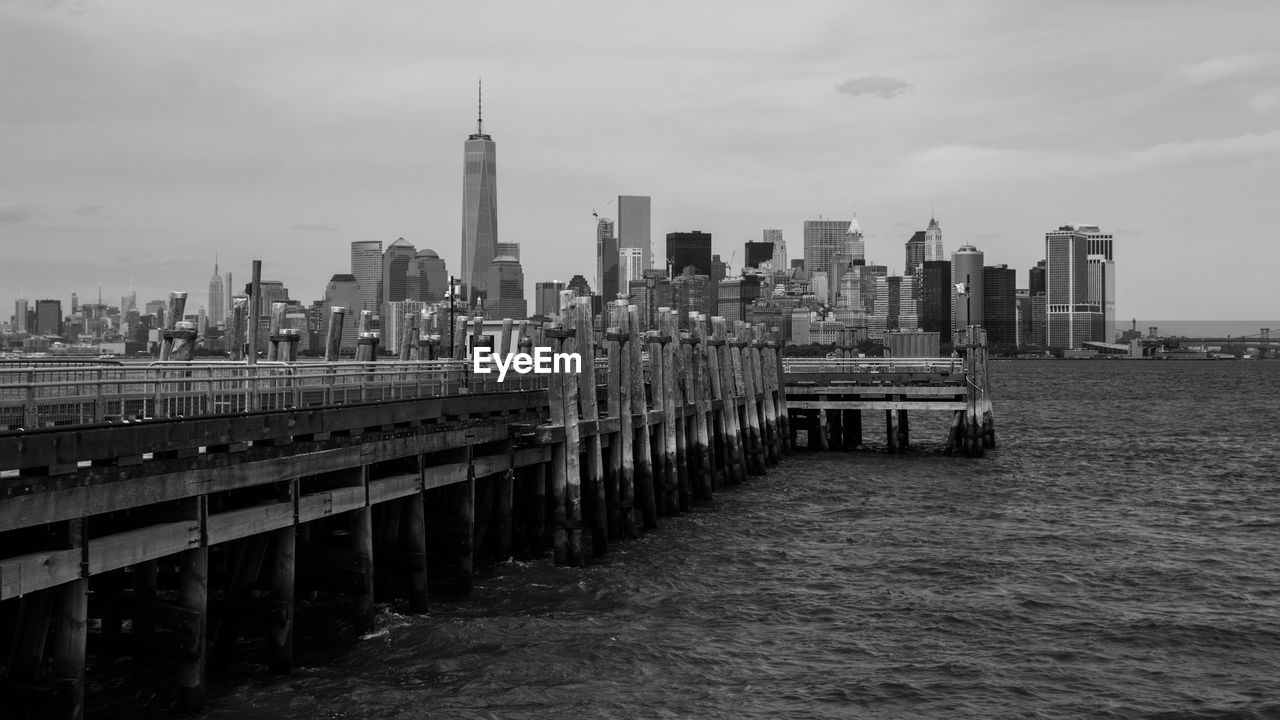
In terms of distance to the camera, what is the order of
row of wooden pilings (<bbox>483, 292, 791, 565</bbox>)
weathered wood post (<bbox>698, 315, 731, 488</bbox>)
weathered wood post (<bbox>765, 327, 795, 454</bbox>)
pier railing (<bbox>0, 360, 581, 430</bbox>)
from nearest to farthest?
pier railing (<bbox>0, 360, 581, 430</bbox>) < row of wooden pilings (<bbox>483, 292, 791, 565</bbox>) < weathered wood post (<bbox>698, 315, 731, 488</bbox>) < weathered wood post (<bbox>765, 327, 795, 454</bbox>)

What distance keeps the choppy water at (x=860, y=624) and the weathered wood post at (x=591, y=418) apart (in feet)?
2.88

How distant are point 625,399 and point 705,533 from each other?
5.14m

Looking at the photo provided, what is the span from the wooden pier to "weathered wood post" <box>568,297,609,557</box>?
0.18 ft

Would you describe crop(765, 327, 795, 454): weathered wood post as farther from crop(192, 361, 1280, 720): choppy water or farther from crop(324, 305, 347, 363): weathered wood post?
crop(324, 305, 347, 363): weathered wood post

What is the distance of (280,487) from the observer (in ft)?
60.5

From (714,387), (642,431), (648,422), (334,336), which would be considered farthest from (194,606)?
(714,387)

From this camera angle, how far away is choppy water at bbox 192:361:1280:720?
19.4 meters

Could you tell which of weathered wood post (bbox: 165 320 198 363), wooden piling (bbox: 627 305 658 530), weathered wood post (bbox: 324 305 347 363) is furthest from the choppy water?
weathered wood post (bbox: 324 305 347 363)

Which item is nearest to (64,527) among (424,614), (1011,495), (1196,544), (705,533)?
(424,614)

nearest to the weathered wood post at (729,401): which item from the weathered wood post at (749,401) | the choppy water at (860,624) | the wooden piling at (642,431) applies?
the choppy water at (860,624)

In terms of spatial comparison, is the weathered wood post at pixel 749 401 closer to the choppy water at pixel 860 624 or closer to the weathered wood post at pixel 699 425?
the choppy water at pixel 860 624

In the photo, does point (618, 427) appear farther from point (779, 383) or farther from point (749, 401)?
point (779, 383)

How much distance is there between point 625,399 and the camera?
3234 centimetres

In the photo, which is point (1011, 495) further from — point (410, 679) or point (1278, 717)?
point (410, 679)
